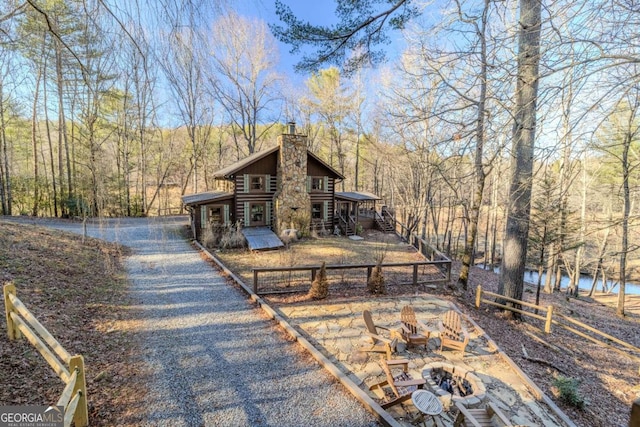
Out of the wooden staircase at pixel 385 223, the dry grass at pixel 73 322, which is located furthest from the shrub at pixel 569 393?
the wooden staircase at pixel 385 223

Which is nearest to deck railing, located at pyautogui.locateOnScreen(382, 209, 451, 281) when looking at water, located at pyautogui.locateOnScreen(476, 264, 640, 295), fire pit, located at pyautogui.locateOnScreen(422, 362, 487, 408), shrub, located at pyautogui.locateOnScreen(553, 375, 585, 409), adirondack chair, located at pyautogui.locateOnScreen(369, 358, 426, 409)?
shrub, located at pyautogui.locateOnScreen(553, 375, 585, 409)

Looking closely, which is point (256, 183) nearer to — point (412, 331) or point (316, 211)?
point (316, 211)

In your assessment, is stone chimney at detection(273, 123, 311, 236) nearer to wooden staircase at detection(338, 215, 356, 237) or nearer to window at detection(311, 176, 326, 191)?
window at detection(311, 176, 326, 191)

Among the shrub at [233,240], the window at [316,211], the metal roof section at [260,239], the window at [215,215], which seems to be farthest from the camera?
the window at [316,211]

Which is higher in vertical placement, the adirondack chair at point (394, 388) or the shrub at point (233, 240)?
the shrub at point (233, 240)

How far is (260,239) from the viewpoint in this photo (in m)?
14.7

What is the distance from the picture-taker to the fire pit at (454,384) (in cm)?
414

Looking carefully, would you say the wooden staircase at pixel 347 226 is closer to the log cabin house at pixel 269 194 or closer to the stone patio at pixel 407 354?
the log cabin house at pixel 269 194

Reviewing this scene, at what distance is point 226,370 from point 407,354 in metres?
Result: 3.23

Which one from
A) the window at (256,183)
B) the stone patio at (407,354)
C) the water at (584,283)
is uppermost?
the window at (256,183)

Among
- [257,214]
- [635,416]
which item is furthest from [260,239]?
[635,416]

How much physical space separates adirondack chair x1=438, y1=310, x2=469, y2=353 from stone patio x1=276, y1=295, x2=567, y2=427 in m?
0.16

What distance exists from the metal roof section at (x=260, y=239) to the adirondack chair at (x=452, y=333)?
937 centimetres

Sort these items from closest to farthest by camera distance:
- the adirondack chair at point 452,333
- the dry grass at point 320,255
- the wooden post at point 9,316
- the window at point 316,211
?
the wooden post at point 9,316 → the adirondack chair at point 452,333 → the dry grass at point 320,255 → the window at point 316,211
